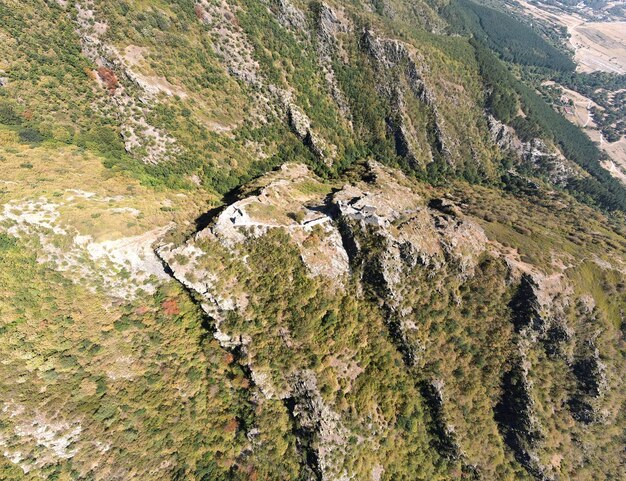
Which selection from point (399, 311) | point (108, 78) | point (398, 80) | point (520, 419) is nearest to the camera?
point (520, 419)


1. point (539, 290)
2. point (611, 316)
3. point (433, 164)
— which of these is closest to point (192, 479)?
point (539, 290)

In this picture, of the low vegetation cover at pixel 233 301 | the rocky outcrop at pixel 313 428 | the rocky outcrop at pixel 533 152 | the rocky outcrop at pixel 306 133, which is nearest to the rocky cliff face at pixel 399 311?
the rocky outcrop at pixel 313 428

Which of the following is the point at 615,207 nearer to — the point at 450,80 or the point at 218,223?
the point at 450,80

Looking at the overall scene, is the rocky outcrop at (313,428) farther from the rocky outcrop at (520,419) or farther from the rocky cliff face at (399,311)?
the rocky outcrop at (520,419)

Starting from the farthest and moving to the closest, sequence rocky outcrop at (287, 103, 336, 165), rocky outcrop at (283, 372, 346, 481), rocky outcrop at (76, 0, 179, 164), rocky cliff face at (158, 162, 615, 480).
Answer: rocky outcrop at (287, 103, 336, 165) → rocky outcrop at (76, 0, 179, 164) → rocky cliff face at (158, 162, 615, 480) → rocky outcrop at (283, 372, 346, 481)

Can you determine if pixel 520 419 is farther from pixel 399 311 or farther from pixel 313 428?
pixel 313 428

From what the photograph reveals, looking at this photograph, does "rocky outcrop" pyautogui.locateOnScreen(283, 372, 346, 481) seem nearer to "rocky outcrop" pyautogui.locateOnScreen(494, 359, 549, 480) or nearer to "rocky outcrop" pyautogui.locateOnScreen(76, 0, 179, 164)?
"rocky outcrop" pyautogui.locateOnScreen(494, 359, 549, 480)

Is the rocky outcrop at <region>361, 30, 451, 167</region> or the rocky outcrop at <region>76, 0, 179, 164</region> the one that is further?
the rocky outcrop at <region>361, 30, 451, 167</region>

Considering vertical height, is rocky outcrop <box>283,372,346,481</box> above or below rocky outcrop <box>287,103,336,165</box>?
below

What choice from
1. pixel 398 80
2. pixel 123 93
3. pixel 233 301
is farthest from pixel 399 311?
pixel 398 80

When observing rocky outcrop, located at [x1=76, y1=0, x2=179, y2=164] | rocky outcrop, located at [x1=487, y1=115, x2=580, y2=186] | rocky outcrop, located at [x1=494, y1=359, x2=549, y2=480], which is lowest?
rocky outcrop, located at [x1=494, y1=359, x2=549, y2=480]

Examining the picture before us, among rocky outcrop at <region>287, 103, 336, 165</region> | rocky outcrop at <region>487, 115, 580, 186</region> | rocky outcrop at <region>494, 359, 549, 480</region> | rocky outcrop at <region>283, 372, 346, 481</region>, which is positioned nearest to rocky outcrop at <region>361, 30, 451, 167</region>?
rocky outcrop at <region>287, 103, 336, 165</region>
